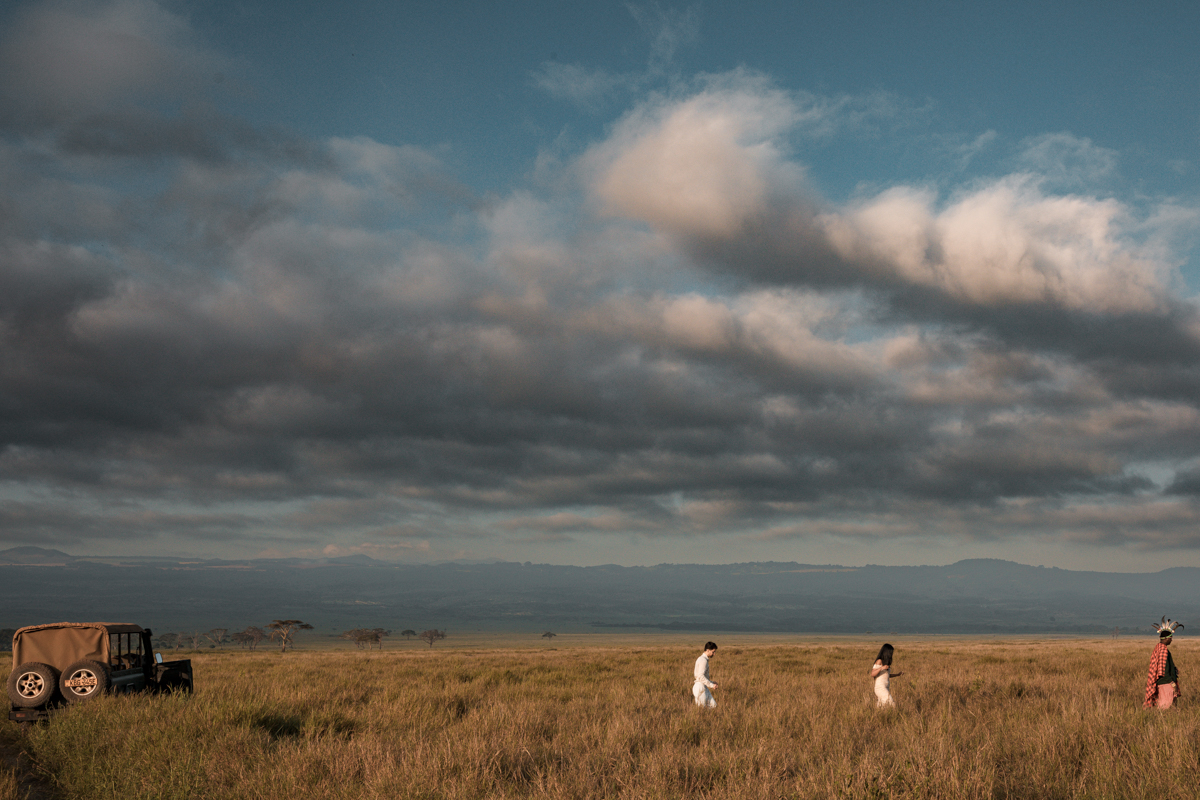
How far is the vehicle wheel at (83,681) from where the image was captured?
14.2 metres

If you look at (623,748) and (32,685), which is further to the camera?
(32,685)

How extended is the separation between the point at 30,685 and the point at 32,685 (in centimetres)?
3

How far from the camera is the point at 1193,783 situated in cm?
713

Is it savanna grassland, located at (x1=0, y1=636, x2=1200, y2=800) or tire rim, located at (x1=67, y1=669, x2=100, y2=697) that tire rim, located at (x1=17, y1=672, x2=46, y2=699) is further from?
savanna grassland, located at (x1=0, y1=636, x2=1200, y2=800)

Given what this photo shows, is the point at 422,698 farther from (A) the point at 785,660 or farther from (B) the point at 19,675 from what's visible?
(A) the point at 785,660

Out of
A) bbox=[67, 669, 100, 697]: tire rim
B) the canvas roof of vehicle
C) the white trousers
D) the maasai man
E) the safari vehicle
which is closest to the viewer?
the maasai man

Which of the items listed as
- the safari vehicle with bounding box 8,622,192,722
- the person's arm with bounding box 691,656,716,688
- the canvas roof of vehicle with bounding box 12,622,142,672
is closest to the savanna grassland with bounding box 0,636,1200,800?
the person's arm with bounding box 691,656,716,688

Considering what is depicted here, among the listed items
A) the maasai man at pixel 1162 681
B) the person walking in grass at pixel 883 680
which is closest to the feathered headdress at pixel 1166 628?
the maasai man at pixel 1162 681

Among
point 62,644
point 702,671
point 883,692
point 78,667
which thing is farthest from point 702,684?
point 62,644

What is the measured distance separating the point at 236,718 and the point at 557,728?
5.08 metres

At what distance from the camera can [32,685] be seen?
46.8 feet

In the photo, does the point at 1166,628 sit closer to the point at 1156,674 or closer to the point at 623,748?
the point at 1156,674

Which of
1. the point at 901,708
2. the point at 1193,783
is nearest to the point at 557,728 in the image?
the point at 901,708

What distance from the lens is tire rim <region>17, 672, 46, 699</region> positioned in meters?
14.2
